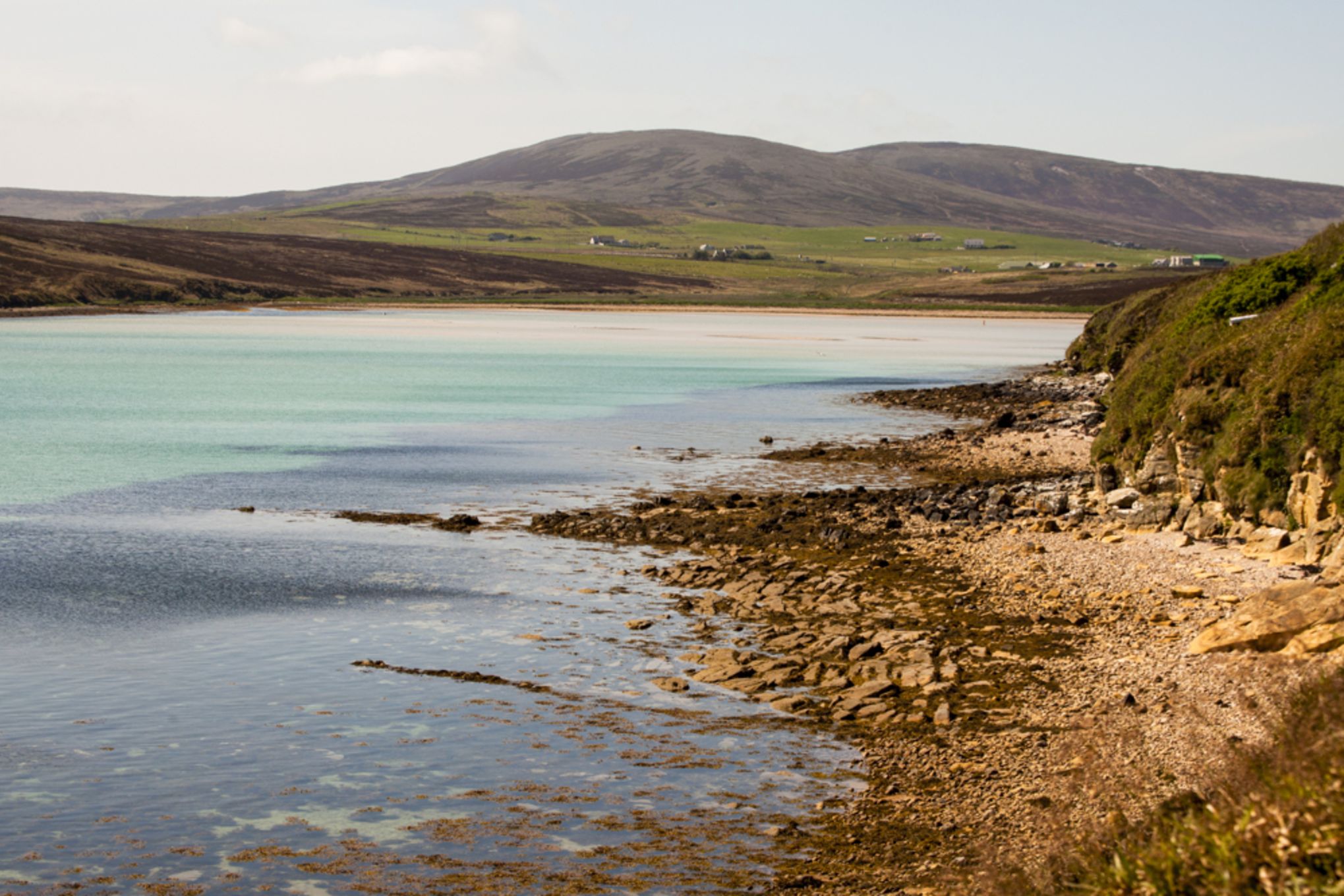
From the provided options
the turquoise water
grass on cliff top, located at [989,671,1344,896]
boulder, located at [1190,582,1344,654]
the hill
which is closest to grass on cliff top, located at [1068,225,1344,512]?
boulder, located at [1190,582,1344,654]

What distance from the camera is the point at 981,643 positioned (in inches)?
630

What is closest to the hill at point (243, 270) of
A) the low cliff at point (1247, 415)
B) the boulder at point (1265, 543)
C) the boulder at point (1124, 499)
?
the low cliff at point (1247, 415)

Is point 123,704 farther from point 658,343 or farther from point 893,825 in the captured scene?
point 658,343

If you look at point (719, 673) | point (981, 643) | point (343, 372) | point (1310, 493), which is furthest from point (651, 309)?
point (719, 673)

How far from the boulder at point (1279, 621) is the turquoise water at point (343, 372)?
2423 cm

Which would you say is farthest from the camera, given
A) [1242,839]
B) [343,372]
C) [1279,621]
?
[343,372]

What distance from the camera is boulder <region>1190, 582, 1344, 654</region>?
13.0 meters

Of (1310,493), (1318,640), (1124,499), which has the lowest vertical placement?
(1124,499)

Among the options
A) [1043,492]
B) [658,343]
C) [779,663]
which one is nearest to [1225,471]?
[1043,492]

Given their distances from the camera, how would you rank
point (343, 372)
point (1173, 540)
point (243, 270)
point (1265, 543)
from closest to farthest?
point (1265, 543) → point (1173, 540) → point (343, 372) → point (243, 270)

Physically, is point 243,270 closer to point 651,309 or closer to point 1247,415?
point 651,309

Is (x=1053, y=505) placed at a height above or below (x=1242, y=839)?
below

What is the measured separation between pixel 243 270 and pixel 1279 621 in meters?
133

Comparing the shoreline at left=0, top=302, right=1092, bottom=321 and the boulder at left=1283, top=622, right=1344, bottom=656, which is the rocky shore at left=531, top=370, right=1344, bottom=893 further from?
the shoreline at left=0, top=302, right=1092, bottom=321
